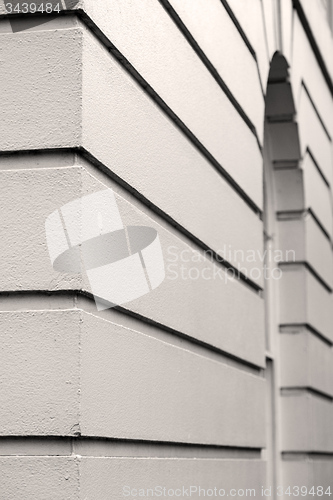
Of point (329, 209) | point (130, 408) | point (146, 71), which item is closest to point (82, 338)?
point (130, 408)

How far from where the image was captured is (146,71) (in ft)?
9.21

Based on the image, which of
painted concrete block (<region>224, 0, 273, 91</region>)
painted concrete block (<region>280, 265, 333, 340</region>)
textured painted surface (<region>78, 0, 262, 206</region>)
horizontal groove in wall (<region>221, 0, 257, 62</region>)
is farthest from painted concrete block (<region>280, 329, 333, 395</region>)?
horizontal groove in wall (<region>221, 0, 257, 62</region>)

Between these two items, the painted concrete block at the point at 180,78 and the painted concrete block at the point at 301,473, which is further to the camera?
the painted concrete block at the point at 301,473

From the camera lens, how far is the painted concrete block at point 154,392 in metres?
2.23

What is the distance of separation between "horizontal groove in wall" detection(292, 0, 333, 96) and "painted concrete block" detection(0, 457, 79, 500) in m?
4.85

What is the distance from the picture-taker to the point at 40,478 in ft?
6.85

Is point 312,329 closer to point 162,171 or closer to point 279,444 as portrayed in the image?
point 279,444

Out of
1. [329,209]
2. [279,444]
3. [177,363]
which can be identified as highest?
[329,209]

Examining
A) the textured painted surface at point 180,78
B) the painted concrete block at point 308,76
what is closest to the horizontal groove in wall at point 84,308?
the textured painted surface at point 180,78

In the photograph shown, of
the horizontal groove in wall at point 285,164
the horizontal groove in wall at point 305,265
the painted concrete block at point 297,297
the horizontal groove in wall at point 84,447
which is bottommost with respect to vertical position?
the horizontal groove in wall at point 84,447

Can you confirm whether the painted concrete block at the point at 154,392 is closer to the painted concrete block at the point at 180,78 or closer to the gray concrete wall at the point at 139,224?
the gray concrete wall at the point at 139,224

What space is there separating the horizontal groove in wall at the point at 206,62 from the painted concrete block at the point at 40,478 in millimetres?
1909

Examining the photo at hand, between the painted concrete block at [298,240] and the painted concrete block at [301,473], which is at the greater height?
the painted concrete block at [298,240]

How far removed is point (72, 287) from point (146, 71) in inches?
41.0
